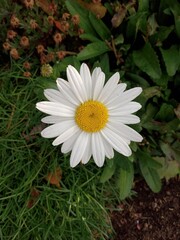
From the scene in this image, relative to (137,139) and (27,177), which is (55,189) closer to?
(27,177)

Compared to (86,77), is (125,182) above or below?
below

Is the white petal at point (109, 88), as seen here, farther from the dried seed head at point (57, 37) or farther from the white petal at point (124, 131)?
the dried seed head at point (57, 37)

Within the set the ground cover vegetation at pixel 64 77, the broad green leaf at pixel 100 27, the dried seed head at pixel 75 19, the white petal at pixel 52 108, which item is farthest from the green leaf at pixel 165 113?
the white petal at pixel 52 108

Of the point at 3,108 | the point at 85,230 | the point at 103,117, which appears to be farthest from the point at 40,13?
the point at 85,230

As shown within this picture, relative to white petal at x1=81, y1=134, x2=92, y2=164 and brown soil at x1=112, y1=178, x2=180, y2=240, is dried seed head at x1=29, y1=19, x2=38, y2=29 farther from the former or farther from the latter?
brown soil at x1=112, y1=178, x2=180, y2=240

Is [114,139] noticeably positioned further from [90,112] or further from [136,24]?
[136,24]

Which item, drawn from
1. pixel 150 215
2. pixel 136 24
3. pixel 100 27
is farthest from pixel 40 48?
pixel 150 215
